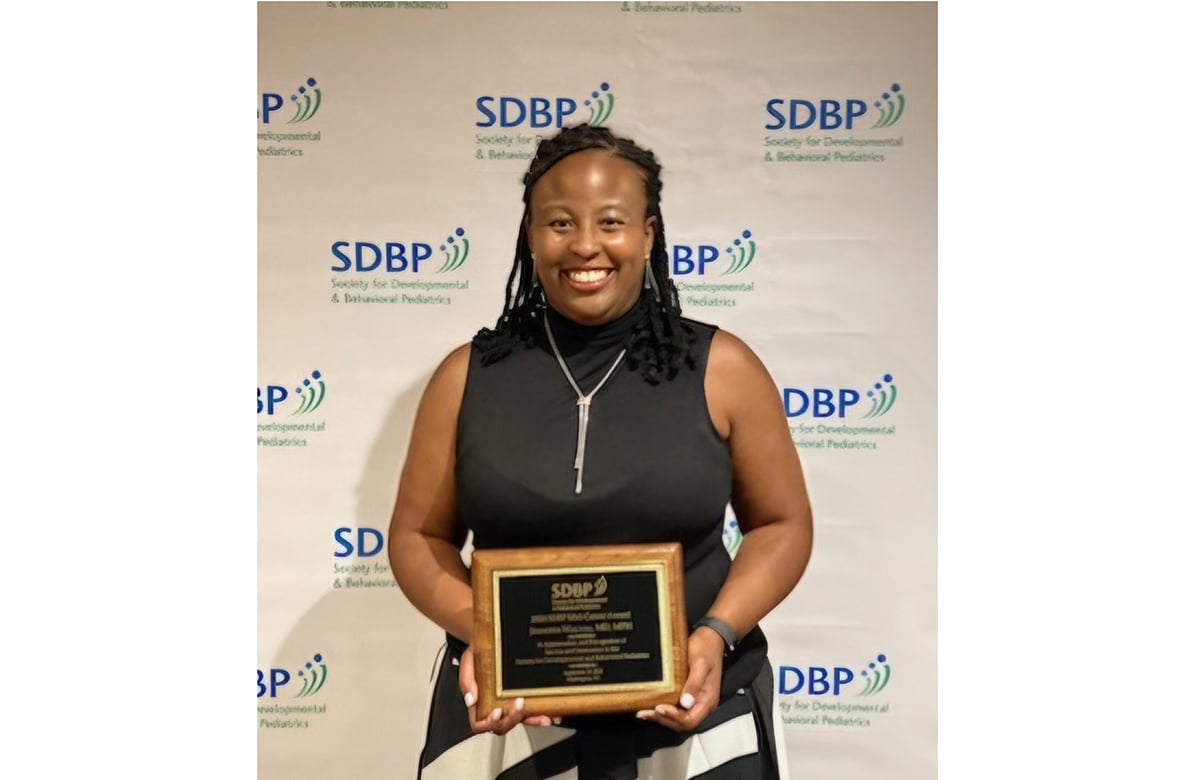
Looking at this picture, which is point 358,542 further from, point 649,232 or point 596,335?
point 649,232

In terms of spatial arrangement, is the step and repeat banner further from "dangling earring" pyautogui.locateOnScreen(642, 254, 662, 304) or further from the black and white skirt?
the black and white skirt

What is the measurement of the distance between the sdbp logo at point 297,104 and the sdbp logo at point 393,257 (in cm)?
34

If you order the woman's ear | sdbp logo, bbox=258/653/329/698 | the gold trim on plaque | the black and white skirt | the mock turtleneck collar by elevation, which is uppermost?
the woman's ear

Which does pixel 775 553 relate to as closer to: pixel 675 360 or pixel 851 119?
pixel 675 360

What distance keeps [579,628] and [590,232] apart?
0.74 meters

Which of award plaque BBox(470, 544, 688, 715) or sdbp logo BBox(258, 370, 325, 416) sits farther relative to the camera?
sdbp logo BBox(258, 370, 325, 416)

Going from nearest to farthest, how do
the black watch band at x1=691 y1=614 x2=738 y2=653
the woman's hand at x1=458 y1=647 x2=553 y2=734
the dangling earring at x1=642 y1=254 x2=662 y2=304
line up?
the woman's hand at x1=458 y1=647 x2=553 y2=734, the black watch band at x1=691 y1=614 x2=738 y2=653, the dangling earring at x1=642 y1=254 x2=662 y2=304

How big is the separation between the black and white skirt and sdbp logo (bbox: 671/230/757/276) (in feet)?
3.52

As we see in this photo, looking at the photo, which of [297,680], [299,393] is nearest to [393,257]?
[299,393]

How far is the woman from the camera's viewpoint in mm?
1896

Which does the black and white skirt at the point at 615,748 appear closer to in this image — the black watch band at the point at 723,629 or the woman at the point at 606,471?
the woman at the point at 606,471

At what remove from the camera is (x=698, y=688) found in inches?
71.3

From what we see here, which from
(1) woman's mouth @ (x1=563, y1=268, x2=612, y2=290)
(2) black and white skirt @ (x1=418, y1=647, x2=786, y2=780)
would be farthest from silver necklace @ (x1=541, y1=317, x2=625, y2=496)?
(2) black and white skirt @ (x1=418, y1=647, x2=786, y2=780)

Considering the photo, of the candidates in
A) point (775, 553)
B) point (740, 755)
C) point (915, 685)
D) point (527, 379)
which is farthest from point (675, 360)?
point (915, 685)
